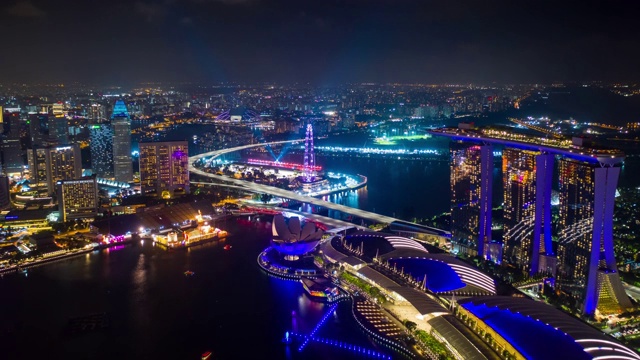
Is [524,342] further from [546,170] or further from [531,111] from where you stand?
[531,111]

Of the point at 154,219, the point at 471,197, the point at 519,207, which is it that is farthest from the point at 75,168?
the point at 519,207

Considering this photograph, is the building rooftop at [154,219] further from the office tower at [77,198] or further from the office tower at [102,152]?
the office tower at [102,152]

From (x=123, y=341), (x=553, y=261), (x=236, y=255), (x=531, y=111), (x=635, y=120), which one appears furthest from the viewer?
(x=531, y=111)

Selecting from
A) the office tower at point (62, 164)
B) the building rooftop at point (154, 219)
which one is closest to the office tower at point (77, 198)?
the building rooftop at point (154, 219)

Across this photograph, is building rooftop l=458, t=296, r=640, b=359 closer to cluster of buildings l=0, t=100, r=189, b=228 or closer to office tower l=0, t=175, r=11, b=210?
cluster of buildings l=0, t=100, r=189, b=228

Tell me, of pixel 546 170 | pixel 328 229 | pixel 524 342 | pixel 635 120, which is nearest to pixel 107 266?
pixel 328 229
